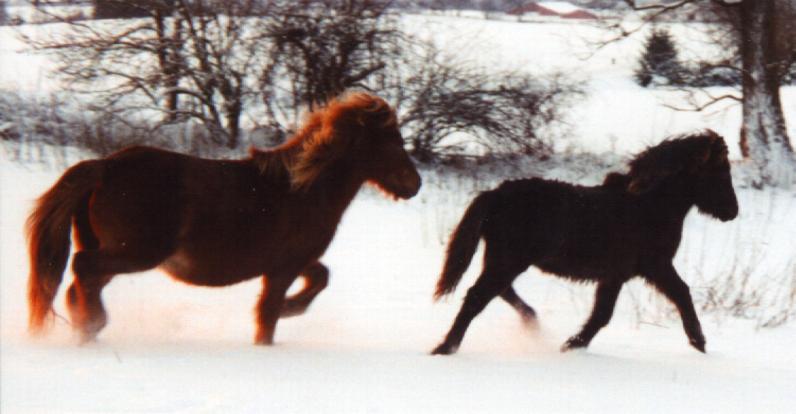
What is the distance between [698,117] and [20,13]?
12688 millimetres

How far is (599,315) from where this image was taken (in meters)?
6.11

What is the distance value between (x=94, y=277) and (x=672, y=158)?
12.6 feet

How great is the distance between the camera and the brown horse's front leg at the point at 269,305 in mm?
5539

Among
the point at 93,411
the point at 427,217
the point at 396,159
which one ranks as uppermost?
the point at 396,159

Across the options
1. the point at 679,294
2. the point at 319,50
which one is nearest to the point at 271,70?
the point at 319,50

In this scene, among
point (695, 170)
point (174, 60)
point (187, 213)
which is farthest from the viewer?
point (174, 60)

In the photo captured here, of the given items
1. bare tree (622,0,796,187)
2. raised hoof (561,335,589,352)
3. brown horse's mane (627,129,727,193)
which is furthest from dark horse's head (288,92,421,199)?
bare tree (622,0,796,187)

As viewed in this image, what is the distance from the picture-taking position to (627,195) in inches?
248

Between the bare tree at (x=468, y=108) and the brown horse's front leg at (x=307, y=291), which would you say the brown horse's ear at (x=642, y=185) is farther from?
the bare tree at (x=468, y=108)

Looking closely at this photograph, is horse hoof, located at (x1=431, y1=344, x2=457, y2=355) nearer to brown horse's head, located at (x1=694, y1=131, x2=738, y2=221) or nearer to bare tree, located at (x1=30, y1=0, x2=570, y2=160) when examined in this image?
brown horse's head, located at (x1=694, y1=131, x2=738, y2=221)

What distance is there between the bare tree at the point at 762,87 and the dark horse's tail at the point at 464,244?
440 inches

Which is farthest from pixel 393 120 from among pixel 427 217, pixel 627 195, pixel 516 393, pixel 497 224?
pixel 427 217

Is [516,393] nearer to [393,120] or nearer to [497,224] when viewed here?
[497,224]

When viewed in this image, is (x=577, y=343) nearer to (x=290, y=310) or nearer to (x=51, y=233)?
(x=290, y=310)
